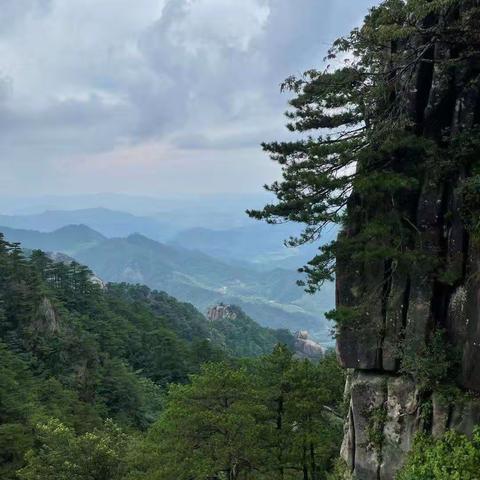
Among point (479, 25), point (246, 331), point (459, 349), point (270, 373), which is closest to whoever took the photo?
point (479, 25)

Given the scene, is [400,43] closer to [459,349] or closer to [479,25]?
[479,25]

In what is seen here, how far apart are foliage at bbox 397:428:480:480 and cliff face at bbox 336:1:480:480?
21.6 inches

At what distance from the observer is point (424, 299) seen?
13812 mm

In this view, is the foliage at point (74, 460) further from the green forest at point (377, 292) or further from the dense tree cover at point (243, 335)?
the dense tree cover at point (243, 335)

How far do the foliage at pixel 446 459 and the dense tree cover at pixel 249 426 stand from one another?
21.1ft

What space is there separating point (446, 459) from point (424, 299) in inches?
164

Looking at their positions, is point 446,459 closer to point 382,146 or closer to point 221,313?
point 382,146

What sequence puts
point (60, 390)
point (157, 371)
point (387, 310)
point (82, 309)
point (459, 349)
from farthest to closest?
1. point (82, 309)
2. point (157, 371)
3. point (60, 390)
4. point (387, 310)
5. point (459, 349)

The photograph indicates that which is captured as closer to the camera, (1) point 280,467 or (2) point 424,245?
(2) point 424,245

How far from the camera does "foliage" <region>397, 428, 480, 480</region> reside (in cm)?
1061

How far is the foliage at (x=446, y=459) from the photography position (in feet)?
34.8

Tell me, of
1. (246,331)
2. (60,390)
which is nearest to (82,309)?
(60,390)

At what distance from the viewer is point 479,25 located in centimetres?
1196

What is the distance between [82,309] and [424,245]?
64828 millimetres
